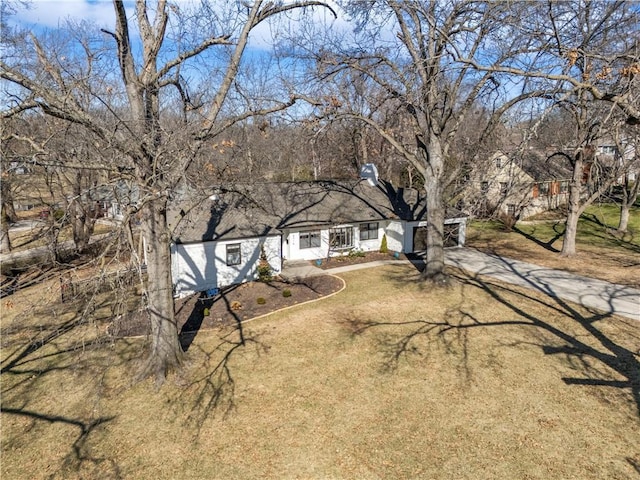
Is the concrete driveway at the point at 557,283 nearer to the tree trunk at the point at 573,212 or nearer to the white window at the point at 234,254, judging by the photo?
the tree trunk at the point at 573,212

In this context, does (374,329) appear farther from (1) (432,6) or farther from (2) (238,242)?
(1) (432,6)

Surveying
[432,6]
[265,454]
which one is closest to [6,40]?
[432,6]

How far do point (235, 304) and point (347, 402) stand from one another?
796 centimetres

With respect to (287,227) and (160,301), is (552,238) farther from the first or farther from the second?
(160,301)

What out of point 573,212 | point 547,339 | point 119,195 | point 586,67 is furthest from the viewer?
point 573,212

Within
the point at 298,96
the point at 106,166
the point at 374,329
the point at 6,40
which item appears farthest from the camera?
the point at 6,40

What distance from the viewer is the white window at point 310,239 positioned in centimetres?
2274

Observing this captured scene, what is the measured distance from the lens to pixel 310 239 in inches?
902

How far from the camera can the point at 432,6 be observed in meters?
15.6

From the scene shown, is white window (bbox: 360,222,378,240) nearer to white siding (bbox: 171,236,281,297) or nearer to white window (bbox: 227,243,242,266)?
white siding (bbox: 171,236,281,297)

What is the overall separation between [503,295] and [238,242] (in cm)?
1261

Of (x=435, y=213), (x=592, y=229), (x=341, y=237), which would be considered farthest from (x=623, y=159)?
(x=341, y=237)

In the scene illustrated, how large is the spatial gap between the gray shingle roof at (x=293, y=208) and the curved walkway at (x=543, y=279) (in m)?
2.85

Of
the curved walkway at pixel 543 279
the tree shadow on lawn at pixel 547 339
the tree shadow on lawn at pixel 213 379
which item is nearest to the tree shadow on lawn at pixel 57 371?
the tree shadow on lawn at pixel 213 379
